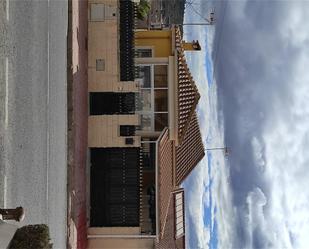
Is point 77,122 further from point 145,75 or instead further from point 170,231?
point 170,231

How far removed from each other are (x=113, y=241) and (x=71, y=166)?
5072 millimetres

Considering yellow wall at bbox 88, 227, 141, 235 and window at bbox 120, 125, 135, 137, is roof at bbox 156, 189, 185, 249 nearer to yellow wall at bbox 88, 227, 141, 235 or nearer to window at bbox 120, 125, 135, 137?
yellow wall at bbox 88, 227, 141, 235

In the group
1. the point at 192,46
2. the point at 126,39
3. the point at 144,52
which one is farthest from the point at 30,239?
the point at 192,46

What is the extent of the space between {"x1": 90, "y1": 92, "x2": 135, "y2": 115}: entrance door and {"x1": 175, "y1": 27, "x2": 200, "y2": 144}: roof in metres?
2.42

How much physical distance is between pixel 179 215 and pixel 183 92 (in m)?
11.7

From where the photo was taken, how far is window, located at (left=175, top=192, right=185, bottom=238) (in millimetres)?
41188

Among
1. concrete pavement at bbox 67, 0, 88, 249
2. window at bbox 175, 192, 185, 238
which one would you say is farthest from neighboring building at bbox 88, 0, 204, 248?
window at bbox 175, 192, 185, 238

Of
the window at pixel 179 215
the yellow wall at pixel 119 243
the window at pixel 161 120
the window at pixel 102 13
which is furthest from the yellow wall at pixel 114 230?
the window at pixel 102 13

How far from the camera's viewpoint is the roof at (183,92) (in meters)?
32.8

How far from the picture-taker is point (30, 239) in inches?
653

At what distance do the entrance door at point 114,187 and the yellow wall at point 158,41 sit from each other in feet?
16.6

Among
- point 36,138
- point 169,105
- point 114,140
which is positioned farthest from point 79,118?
point 36,138

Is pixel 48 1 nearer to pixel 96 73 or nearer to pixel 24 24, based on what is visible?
pixel 24 24

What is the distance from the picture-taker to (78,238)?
29594 mm
